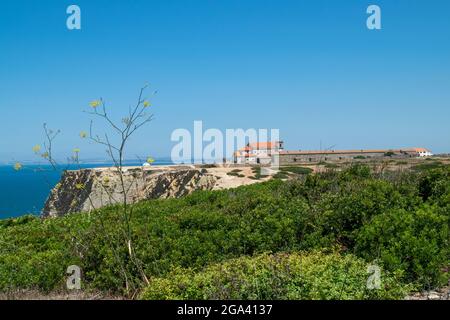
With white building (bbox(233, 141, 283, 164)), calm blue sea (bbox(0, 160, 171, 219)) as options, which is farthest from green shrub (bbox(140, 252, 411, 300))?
white building (bbox(233, 141, 283, 164))

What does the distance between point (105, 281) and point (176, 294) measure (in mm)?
2314

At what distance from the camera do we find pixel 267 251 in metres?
7.57

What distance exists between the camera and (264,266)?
6168 mm

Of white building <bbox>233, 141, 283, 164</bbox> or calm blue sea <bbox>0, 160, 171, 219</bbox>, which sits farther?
white building <bbox>233, 141, 283, 164</bbox>

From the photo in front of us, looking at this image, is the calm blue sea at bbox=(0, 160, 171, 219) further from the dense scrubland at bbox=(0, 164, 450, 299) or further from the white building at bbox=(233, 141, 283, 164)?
the white building at bbox=(233, 141, 283, 164)

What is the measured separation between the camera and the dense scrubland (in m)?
5.77

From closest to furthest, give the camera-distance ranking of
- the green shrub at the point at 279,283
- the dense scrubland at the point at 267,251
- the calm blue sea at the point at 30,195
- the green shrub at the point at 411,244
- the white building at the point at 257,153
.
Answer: the green shrub at the point at 279,283, the dense scrubland at the point at 267,251, the green shrub at the point at 411,244, the calm blue sea at the point at 30,195, the white building at the point at 257,153

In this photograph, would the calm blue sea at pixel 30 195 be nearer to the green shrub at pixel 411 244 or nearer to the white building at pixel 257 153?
the green shrub at pixel 411 244

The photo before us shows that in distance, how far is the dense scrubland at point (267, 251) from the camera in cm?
577

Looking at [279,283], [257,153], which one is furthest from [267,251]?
[257,153]

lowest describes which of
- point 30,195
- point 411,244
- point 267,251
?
point 30,195

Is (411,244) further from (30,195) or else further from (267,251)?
(30,195)

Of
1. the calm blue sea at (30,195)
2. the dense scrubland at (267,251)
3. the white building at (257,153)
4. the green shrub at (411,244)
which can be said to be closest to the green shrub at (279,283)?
the dense scrubland at (267,251)

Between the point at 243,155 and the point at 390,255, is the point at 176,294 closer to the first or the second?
the point at 390,255
